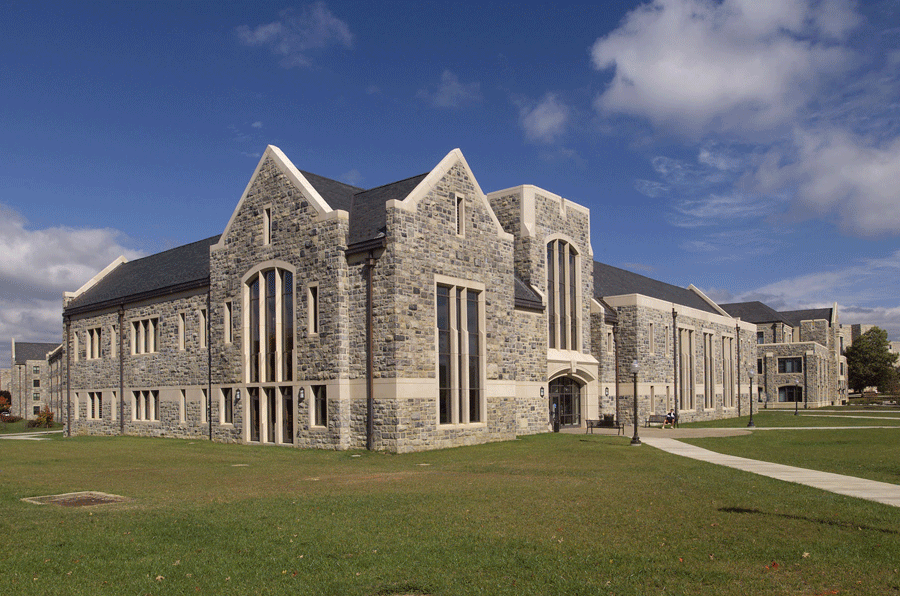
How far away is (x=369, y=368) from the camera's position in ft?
81.8

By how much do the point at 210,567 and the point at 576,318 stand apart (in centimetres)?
3276

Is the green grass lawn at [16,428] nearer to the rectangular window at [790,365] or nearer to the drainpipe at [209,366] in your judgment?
the drainpipe at [209,366]

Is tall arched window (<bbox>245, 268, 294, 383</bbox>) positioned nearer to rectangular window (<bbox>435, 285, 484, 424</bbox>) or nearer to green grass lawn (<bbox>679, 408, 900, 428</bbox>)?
rectangular window (<bbox>435, 285, 484, 424</bbox>)

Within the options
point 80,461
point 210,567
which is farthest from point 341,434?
point 210,567

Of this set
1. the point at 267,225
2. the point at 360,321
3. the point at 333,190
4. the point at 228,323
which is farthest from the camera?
the point at 228,323

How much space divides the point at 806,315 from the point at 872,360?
19.6 meters

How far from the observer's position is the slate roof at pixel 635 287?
156 ft

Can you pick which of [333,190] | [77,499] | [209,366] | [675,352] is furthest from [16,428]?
[77,499]

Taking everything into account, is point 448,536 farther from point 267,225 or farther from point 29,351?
point 29,351

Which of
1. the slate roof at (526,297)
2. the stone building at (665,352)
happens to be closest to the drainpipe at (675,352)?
the stone building at (665,352)

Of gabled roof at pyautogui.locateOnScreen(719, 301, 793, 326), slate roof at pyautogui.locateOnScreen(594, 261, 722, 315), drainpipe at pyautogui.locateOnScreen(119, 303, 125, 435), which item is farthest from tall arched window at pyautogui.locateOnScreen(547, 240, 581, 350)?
gabled roof at pyautogui.locateOnScreen(719, 301, 793, 326)

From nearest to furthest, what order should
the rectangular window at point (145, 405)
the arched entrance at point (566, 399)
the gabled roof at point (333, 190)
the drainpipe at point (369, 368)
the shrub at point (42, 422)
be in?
the drainpipe at point (369, 368)
the gabled roof at point (333, 190)
the rectangular window at point (145, 405)
the arched entrance at point (566, 399)
the shrub at point (42, 422)

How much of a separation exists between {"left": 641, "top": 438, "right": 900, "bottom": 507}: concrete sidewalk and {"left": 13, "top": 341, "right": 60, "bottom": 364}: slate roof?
105932 mm

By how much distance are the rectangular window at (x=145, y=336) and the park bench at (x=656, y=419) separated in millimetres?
27702
